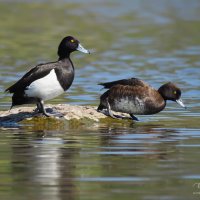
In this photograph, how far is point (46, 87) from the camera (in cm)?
1648

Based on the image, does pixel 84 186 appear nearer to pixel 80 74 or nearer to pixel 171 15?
pixel 80 74

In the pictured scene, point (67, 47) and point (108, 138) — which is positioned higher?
point (67, 47)

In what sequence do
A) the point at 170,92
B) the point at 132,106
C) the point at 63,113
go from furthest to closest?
1. the point at 170,92
2. the point at 132,106
3. the point at 63,113

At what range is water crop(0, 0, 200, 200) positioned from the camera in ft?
34.2

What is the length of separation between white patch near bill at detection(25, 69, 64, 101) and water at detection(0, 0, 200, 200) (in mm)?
485

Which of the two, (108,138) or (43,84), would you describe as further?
(43,84)

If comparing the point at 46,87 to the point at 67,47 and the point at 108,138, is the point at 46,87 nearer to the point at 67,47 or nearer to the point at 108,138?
the point at 67,47

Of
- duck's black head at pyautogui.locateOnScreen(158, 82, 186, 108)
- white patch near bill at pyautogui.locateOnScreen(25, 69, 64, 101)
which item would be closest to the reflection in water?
white patch near bill at pyautogui.locateOnScreen(25, 69, 64, 101)

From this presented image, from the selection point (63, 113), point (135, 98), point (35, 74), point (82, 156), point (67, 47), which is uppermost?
point (67, 47)

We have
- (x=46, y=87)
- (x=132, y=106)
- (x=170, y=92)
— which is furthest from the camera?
(x=170, y=92)

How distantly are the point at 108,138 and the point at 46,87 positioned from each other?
2.32m

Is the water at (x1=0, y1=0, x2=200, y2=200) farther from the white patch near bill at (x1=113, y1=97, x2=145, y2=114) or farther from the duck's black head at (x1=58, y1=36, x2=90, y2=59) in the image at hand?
the duck's black head at (x1=58, y1=36, x2=90, y2=59)

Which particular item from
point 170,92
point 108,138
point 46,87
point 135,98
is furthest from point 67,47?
point 108,138

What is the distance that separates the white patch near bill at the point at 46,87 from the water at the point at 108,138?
0.49m
